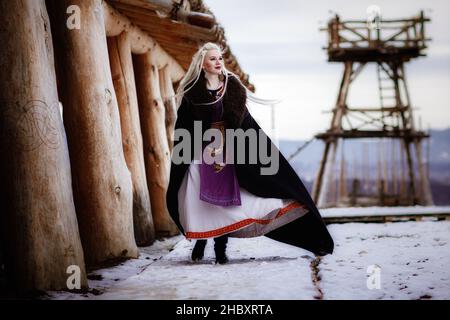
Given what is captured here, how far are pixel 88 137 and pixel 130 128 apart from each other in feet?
4.86

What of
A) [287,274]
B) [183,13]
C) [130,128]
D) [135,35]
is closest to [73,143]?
[130,128]

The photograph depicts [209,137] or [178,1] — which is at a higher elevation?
[178,1]

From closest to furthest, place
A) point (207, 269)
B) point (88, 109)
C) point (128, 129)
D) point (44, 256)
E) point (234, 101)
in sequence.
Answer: point (44, 256)
point (207, 269)
point (234, 101)
point (88, 109)
point (128, 129)

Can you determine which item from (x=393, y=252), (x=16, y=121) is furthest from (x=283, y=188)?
(x=16, y=121)

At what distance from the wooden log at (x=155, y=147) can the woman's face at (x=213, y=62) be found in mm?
2877

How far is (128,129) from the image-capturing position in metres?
5.57

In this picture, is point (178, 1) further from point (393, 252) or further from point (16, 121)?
point (393, 252)

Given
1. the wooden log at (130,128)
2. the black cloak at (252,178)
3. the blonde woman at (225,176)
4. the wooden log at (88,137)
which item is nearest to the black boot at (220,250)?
the blonde woman at (225,176)

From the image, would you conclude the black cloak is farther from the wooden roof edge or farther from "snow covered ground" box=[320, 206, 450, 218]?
"snow covered ground" box=[320, 206, 450, 218]

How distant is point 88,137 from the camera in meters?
4.11

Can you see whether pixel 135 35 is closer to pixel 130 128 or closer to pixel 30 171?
pixel 130 128

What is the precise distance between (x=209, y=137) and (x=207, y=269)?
0.95 metres

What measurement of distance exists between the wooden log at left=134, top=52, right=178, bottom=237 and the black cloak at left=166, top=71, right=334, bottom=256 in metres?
2.67
